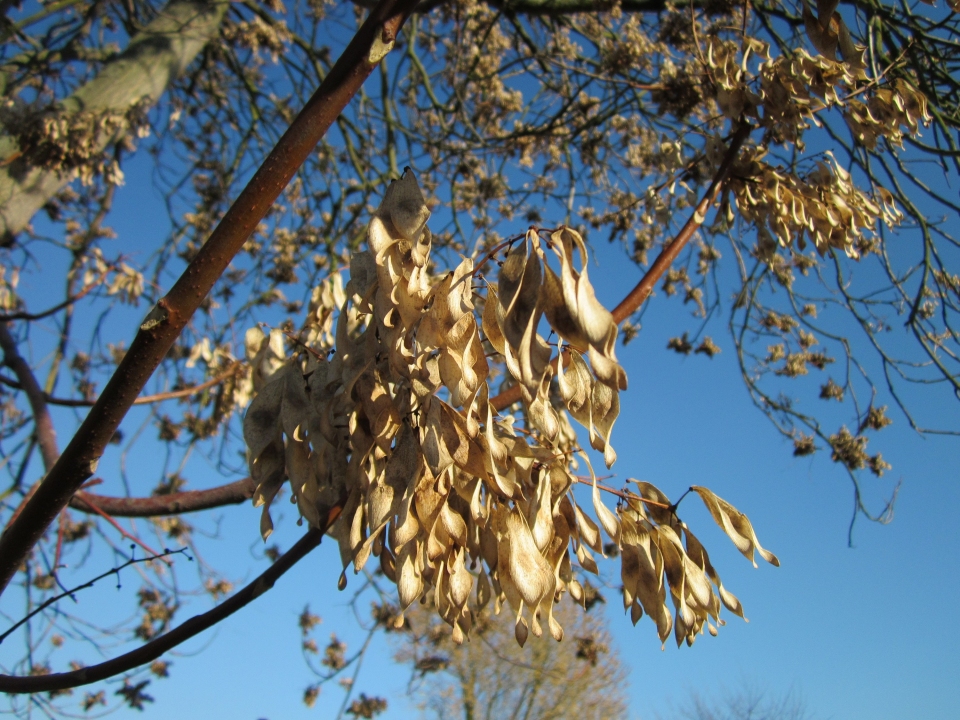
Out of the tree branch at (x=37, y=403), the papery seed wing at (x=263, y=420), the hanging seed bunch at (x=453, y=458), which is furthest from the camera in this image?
the tree branch at (x=37, y=403)

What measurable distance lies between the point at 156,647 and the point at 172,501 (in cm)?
52

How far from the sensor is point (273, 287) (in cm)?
372

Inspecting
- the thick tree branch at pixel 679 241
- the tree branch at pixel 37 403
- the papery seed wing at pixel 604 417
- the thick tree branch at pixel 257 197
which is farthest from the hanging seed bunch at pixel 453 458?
the tree branch at pixel 37 403

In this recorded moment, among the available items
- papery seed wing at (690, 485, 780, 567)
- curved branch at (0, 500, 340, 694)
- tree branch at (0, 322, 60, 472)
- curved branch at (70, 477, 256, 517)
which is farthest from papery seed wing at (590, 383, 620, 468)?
tree branch at (0, 322, 60, 472)

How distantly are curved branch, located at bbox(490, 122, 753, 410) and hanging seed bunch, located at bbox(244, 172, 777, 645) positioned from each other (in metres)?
0.16

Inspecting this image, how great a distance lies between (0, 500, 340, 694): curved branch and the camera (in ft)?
3.50

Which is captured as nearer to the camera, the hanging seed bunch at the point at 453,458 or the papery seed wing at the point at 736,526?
the hanging seed bunch at the point at 453,458

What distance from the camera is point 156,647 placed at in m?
1.07

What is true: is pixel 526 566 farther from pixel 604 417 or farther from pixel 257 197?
pixel 257 197

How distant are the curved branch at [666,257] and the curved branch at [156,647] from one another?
354 millimetres

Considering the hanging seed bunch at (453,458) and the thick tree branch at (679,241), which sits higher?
the thick tree branch at (679,241)

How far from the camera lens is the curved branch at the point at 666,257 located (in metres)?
1.23

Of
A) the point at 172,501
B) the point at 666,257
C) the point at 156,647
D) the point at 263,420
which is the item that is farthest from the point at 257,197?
the point at 172,501

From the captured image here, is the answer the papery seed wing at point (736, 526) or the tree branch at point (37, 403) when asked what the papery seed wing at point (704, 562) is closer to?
the papery seed wing at point (736, 526)
